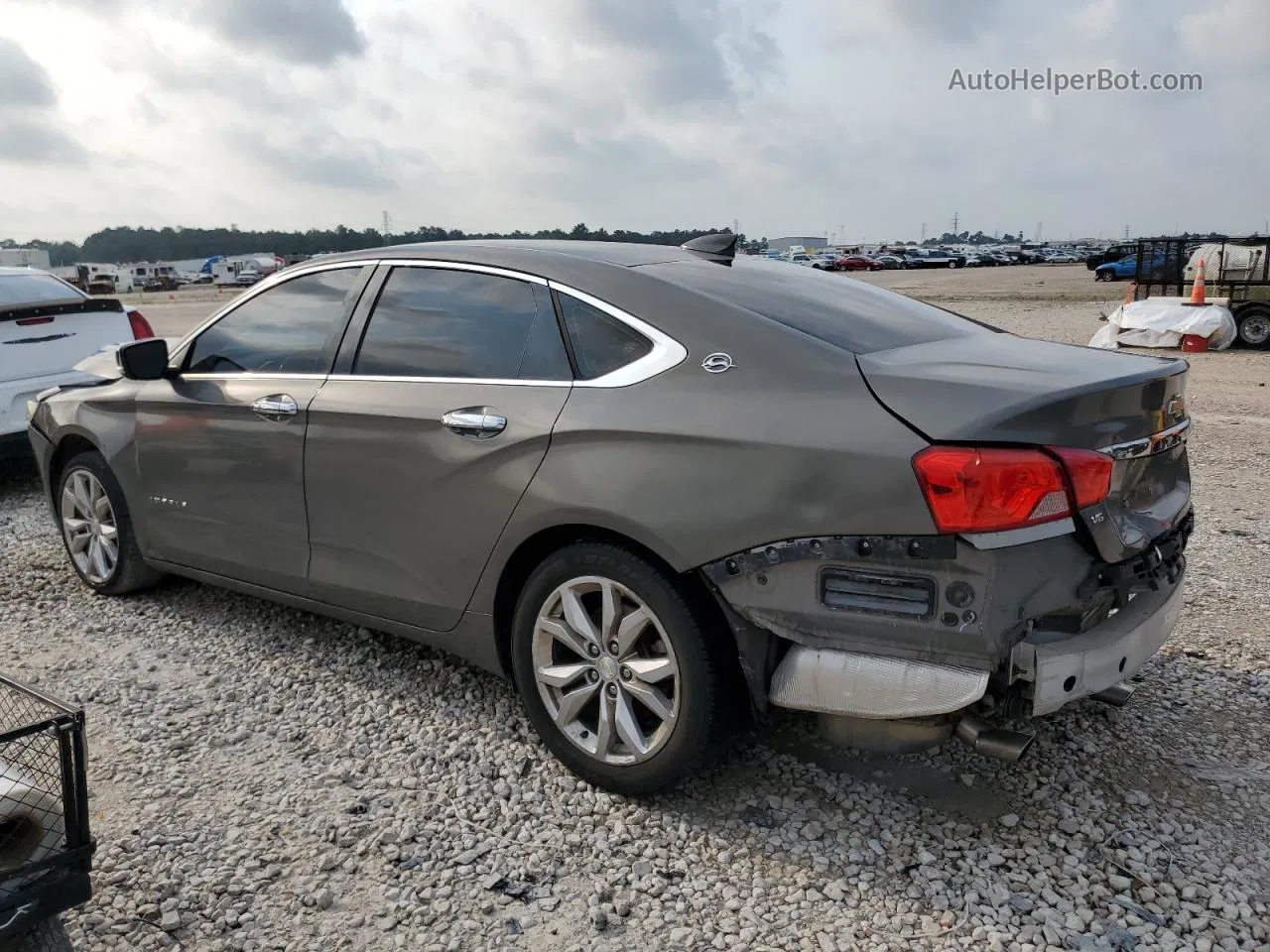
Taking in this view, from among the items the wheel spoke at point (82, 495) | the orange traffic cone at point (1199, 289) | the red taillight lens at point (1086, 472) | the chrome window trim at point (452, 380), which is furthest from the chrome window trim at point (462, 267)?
the orange traffic cone at point (1199, 289)

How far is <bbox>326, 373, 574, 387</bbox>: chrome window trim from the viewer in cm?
321

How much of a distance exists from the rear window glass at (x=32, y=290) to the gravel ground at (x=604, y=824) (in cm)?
389

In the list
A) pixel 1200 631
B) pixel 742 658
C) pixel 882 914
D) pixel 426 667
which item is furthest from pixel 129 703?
pixel 1200 631

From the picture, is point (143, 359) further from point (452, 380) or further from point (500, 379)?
point (500, 379)

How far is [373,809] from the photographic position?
10.3 feet

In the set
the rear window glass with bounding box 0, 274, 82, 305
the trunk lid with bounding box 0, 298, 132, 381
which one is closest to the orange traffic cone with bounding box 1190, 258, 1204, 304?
the trunk lid with bounding box 0, 298, 132, 381

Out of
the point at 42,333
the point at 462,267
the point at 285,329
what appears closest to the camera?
the point at 462,267

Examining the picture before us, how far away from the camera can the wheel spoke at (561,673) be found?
3.15 m

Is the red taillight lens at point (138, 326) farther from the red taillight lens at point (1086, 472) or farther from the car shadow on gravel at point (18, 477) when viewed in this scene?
the red taillight lens at point (1086, 472)

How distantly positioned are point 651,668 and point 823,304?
1251mm

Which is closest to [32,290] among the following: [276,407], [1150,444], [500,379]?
[276,407]

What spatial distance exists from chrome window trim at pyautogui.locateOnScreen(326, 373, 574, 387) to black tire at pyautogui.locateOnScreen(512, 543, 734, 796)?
52 cm

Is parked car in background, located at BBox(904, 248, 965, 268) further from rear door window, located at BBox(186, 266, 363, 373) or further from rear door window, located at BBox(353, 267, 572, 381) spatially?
rear door window, located at BBox(353, 267, 572, 381)

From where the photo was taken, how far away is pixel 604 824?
3.06m
